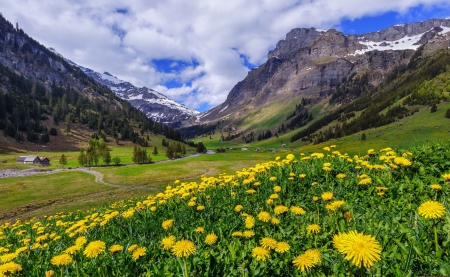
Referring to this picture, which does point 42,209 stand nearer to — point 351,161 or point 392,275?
point 351,161

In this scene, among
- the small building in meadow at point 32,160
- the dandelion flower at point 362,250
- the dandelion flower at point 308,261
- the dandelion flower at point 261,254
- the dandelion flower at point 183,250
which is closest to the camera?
the dandelion flower at point 362,250

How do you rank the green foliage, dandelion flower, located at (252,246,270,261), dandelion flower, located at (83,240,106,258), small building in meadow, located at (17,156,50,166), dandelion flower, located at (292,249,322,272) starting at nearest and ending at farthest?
dandelion flower, located at (292,249,322,272), dandelion flower, located at (252,246,270,261), dandelion flower, located at (83,240,106,258), small building in meadow, located at (17,156,50,166), the green foliage

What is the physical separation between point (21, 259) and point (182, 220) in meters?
3.57

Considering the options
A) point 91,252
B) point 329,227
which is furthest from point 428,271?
point 91,252

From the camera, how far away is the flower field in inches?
127

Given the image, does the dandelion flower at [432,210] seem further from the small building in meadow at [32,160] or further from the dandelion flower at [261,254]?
the small building in meadow at [32,160]

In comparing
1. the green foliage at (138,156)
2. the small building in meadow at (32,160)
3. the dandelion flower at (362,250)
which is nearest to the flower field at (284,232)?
the dandelion flower at (362,250)

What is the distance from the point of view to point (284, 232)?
4785mm

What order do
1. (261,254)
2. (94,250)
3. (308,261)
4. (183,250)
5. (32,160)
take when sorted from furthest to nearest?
1. (32,160)
2. (94,250)
3. (261,254)
4. (183,250)
5. (308,261)

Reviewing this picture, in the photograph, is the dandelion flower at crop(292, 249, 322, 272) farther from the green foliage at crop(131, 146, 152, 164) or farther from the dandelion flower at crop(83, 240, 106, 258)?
the green foliage at crop(131, 146, 152, 164)

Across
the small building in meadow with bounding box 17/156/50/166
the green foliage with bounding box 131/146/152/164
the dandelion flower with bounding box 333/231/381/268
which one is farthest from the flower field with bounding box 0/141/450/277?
the small building in meadow with bounding box 17/156/50/166

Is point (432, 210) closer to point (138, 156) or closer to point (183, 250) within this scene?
point (183, 250)

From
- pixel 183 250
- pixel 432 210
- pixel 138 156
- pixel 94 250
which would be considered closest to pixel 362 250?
pixel 432 210

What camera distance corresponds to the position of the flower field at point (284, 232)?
323cm
